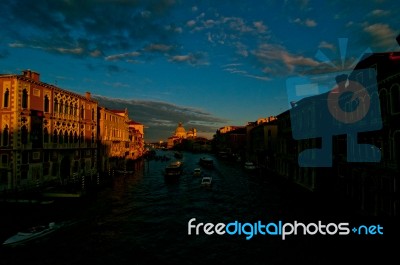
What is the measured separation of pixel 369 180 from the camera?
25.5m

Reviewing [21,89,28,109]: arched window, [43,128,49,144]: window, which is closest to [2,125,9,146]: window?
[21,89,28,109]: arched window

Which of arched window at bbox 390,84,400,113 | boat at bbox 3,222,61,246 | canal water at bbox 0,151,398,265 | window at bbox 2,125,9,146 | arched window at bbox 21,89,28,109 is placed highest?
arched window at bbox 21,89,28,109

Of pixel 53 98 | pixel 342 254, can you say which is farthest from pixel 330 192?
pixel 53 98

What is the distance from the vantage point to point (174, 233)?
24125 millimetres

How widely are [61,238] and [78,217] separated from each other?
552cm

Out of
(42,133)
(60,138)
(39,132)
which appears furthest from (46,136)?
(60,138)

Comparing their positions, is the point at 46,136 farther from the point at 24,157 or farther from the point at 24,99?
the point at 24,99

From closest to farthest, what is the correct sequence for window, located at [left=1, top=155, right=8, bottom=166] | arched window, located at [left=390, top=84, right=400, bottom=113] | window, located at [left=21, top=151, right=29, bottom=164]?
arched window, located at [left=390, top=84, right=400, bottom=113], window, located at [left=1, top=155, right=8, bottom=166], window, located at [left=21, top=151, right=29, bottom=164]

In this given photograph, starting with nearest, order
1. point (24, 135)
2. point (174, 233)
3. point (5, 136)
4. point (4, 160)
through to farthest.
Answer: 1. point (174, 233)
2. point (4, 160)
3. point (5, 136)
4. point (24, 135)

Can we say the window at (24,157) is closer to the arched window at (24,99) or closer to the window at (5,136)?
the window at (5,136)

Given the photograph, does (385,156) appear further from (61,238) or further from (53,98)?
(53,98)

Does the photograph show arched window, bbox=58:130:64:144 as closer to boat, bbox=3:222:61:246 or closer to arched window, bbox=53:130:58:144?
arched window, bbox=53:130:58:144

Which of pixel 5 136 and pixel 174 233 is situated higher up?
pixel 5 136

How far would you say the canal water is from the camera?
1886cm
